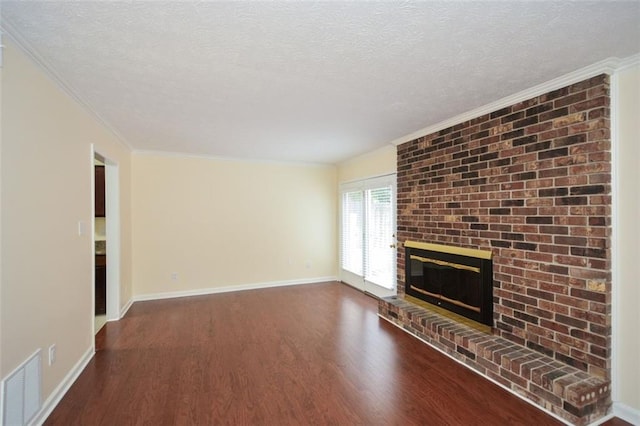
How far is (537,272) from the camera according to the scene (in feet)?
7.86

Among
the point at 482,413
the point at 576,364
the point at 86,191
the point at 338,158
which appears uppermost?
the point at 338,158

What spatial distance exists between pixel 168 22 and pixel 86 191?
6.27 feet

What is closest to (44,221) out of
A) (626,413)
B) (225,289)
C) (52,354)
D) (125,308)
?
(52,354)

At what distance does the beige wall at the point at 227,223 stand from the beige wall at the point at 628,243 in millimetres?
4347

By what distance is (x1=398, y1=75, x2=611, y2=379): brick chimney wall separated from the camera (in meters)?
2.04

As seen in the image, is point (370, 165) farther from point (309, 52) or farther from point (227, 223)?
point (309, 52)

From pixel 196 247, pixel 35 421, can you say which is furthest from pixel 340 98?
pixel 196 247

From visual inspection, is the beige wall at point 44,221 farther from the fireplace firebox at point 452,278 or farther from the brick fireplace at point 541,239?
the fireplace firebox at point 452,278

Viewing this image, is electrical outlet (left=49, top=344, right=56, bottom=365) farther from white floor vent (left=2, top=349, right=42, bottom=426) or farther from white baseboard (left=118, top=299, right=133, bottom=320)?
white baseboard (left=118, top=299, right=133, bottom=320)

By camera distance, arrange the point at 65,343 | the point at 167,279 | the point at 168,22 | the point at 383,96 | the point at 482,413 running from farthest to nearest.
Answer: the point at 167,279
the point at 383,96
the point at 65,343
the point at 482,413
the point at 168,22

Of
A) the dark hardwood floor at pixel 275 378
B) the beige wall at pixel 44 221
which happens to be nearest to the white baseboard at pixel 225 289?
the dark hardwood floor at pixel 275 378

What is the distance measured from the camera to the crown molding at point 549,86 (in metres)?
1.98

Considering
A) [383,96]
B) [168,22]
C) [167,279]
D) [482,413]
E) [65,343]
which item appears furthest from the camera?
[167,279]

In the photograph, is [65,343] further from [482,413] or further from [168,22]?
[482,413]
